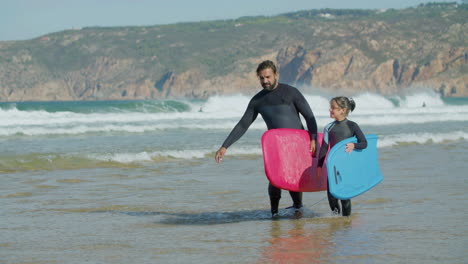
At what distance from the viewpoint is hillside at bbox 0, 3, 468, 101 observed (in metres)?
117

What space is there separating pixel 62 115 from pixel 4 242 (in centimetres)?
2902

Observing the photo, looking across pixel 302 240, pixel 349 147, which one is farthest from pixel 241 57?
pixel 302 240

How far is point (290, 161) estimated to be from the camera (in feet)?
20.3

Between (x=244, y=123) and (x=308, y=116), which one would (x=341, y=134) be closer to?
(x=308, y=116)

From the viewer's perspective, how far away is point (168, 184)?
31.1 ft

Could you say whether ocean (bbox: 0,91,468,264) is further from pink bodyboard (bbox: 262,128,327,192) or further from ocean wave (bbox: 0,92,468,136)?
ocean wave (bbox: 0,92,468,136)

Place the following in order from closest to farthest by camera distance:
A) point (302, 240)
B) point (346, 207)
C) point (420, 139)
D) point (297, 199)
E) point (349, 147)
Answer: point (302, 240)
point (349, 147)
point (346, 207)
point (297, 199)
point (420, 139)

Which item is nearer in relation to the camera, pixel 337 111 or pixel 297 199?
pixel 337 111

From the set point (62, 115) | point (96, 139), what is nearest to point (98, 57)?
point (62, 115)

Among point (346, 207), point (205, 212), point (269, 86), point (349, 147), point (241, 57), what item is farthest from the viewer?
point (241, 57)

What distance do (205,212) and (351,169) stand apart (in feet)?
5.64

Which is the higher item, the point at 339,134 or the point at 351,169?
the point at 339,134

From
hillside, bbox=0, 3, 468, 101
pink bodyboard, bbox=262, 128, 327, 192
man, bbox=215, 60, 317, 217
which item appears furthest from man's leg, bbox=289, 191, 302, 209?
hillside, bbox=0, 3, 468, 101

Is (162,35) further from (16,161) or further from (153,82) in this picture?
(16,161)
